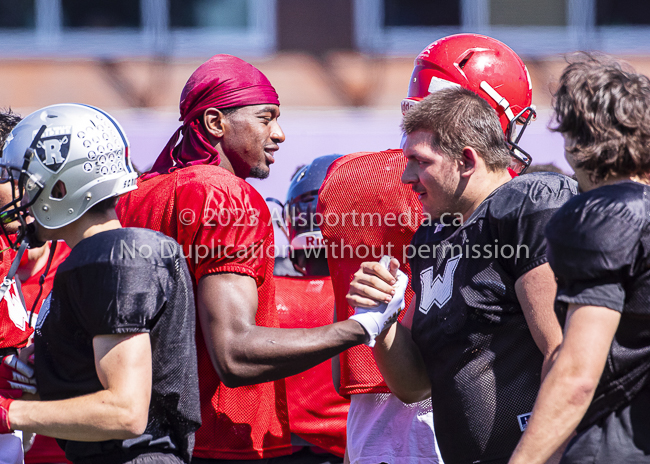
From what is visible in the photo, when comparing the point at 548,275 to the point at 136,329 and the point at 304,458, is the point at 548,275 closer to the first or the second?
the point at 136,329

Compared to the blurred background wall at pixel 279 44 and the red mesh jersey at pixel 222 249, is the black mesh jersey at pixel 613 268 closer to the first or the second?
the red mesh jersey at pixel 222 249

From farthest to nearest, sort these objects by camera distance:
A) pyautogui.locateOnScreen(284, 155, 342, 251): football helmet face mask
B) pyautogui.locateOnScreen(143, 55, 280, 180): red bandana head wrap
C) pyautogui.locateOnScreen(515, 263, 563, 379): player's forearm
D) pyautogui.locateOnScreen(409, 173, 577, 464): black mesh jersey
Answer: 1. pyautogui.locateOnScreen(284, 155, 342, 251): football helmet face mask
2. pyautogui.locateOnScreen(143, 55, 280, 180): red bandana head wrap
3. pyautogui.locateOnScreen(409, 173, 577, 464): black mesh jersey
4. pyautogui.locateOnScreen(515, 263, 563, 379): player's forearm

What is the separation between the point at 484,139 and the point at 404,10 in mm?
7399

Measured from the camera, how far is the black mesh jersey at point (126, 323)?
1.96m

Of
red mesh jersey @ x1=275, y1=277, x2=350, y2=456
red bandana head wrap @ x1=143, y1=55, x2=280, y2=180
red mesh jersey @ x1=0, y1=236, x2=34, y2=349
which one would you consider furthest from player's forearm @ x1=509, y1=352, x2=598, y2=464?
red mesh jersey @ x1=275, y1=277, x2=350, y2=456

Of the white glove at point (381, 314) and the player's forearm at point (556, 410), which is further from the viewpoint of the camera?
the white glove at point (381, 314)

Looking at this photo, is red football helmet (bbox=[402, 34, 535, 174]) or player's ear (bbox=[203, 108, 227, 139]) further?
red football helmet (bbox=[402, 34, 535, 174])

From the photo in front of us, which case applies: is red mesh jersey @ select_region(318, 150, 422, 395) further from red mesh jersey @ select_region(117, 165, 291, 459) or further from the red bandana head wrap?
the red bandana head wrap

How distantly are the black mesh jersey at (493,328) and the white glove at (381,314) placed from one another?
0.22 metres

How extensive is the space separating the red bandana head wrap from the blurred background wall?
18.7 ft

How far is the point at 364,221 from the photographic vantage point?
2.92 m

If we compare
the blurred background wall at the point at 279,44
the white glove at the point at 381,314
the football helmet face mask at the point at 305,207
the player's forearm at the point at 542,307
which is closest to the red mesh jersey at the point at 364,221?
the white glove at the point at 381,314

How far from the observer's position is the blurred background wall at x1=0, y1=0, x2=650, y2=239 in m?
9.07

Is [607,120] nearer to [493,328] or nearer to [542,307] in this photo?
[542,307]
